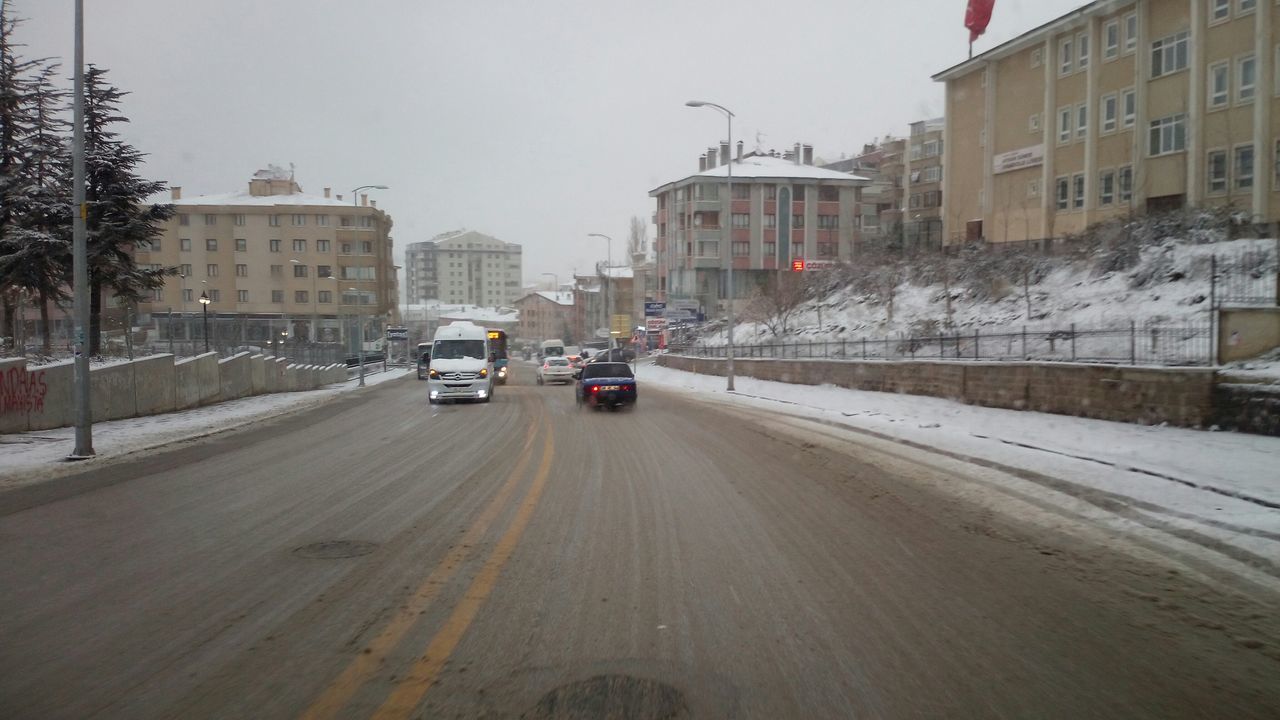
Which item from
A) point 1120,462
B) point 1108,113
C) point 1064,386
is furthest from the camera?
point 1108,113

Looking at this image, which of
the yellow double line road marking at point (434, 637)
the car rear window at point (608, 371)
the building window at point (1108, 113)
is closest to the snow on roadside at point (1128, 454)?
the car rear window at point (608, 371)

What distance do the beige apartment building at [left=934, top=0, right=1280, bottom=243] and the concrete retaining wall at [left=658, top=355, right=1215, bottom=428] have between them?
14.3m

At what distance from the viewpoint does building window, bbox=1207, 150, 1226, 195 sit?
109 feet

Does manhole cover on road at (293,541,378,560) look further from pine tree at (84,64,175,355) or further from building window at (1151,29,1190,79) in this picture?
building window at (1151,29,1190,79)

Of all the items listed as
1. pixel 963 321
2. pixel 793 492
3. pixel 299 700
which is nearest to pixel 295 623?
pixel 299 700

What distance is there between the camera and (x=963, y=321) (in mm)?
34719

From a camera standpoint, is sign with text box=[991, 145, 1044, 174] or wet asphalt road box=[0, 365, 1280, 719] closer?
wet asphalt road box=[0, 365, 1280, 719]

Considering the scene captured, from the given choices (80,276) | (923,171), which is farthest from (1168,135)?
(923,171)

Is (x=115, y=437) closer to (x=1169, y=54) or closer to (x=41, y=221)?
(x=41, y=221)

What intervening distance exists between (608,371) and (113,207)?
21.5 m

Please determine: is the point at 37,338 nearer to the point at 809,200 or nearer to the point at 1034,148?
the point at 1034,148

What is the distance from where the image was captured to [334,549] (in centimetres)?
780

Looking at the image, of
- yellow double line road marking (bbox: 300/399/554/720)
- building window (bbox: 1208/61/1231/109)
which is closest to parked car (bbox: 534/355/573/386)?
building window (bbox: 1208/61/1231/109)

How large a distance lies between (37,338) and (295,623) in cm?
2483
